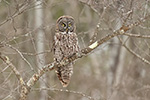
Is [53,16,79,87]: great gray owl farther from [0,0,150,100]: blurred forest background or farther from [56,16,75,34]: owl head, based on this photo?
[0,0,150,100]: blurred forest background

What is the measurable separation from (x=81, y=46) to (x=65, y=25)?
19.3 ft

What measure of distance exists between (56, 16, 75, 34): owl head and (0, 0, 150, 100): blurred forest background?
166mm

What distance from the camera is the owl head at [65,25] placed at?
7.53 m

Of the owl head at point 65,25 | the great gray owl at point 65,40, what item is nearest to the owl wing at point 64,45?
the great gray owl at point 65,40

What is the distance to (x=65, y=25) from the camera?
775cm

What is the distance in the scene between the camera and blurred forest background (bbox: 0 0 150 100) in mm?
6000

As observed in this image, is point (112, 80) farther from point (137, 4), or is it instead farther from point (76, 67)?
point (137, 4)

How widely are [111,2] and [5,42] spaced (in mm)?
2158

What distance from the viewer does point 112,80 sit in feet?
54.0

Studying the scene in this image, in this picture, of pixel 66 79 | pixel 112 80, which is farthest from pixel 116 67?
pixel 66 79

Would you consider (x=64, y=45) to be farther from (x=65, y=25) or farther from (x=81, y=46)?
(x=81, y=46)

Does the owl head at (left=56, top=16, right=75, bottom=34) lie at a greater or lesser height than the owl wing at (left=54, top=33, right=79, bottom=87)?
greater

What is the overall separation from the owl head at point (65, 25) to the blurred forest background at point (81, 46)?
166 millimetres

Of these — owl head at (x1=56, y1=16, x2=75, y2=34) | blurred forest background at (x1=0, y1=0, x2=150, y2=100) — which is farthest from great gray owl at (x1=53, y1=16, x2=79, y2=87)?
blurred forest background at (x1=0, y1=0, x2=150, y2=100)
